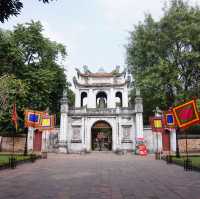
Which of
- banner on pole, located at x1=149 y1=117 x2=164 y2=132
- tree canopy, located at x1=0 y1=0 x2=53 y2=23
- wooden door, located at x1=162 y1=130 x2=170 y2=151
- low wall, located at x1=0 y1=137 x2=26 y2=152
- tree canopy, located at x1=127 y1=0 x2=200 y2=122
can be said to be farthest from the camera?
low wall, located at x1=0 y1=137 x2=26 y2=152

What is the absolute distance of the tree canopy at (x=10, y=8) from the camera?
6106 millimetres

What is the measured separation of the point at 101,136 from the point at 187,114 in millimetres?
24025

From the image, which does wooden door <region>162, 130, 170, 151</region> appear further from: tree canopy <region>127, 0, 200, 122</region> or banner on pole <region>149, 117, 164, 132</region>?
banner on pole <region>149, 117, 164, 132</region>

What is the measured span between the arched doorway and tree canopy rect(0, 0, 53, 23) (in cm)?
2697

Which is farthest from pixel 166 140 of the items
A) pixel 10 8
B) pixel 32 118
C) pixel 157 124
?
pixel 10 8

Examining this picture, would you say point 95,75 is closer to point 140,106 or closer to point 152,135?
point 140,106

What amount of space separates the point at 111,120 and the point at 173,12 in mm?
14904

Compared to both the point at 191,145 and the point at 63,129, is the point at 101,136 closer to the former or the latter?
the point at 63,129

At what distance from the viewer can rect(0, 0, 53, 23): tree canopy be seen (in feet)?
20.0

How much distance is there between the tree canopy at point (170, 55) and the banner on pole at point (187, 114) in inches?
454

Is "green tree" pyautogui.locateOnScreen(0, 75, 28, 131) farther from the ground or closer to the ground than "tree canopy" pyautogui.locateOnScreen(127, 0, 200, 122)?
closer to the ground

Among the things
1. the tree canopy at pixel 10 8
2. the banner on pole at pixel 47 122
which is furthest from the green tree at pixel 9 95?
the tree canopy at pixel 10 8

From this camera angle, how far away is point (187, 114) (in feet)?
50.6

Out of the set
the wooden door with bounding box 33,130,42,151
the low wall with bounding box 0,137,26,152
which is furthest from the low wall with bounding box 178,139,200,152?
the low wall with bounding box 0,137,26,152
